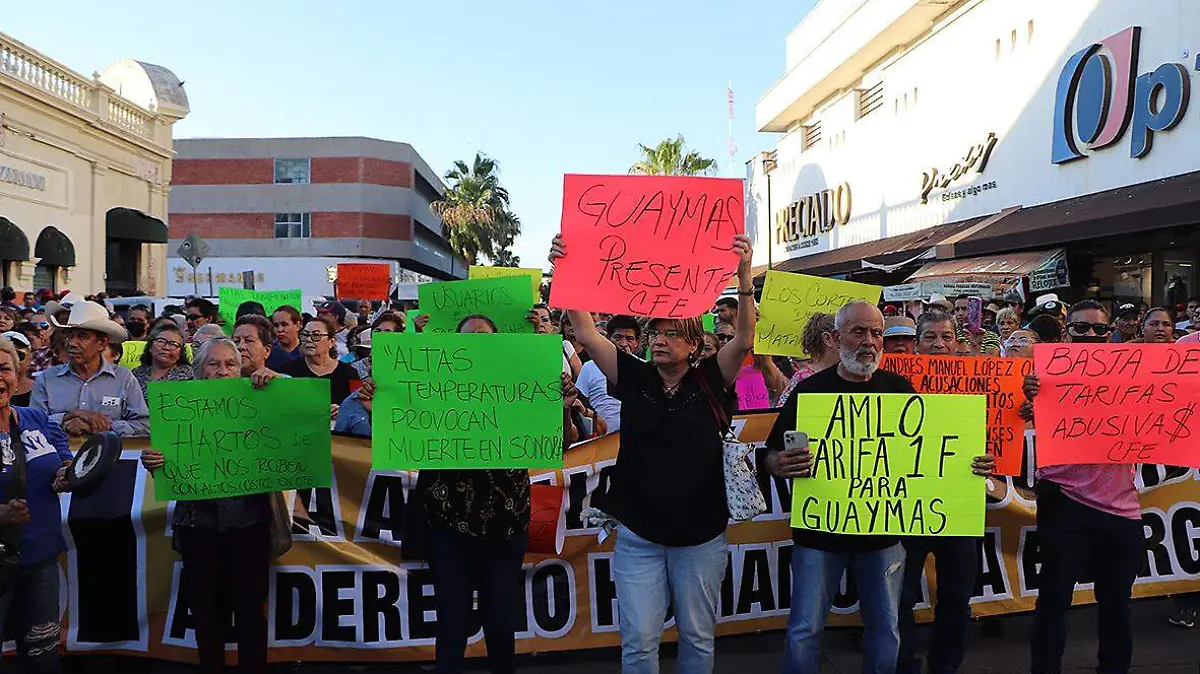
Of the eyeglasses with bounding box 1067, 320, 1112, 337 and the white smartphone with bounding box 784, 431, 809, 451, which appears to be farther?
the eyeglasses with bounding box 1067, 320, 1112, 337

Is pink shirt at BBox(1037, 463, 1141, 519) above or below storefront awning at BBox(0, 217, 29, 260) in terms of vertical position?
below

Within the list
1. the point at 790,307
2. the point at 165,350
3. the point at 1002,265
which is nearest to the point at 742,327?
the point at 790,307

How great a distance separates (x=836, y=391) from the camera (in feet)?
12.0

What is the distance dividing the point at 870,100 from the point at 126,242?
23.5 meters

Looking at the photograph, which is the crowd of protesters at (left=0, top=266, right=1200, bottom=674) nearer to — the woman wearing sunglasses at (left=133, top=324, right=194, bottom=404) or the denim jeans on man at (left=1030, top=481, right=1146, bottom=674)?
the denim jeans on man at (left=1030, top=481, right=1146, bottom=674)

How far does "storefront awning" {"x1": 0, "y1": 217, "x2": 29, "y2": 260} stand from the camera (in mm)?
19734

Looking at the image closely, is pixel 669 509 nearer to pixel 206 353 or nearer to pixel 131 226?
pixel 206 353

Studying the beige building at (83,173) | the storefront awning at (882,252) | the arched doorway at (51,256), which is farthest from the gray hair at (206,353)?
the arched doorway at (51,256)

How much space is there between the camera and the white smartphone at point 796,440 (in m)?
3.47

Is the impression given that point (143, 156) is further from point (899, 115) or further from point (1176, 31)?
point (1176, 31)

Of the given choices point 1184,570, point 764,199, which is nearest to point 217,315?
point 1184,570

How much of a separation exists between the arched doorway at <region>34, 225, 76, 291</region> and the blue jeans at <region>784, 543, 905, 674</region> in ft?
76.5

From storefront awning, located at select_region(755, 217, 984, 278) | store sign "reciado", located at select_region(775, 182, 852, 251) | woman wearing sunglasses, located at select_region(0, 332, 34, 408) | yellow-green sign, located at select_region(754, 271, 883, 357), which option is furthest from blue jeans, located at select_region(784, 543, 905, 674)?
store sign "reciado", located at select_region(775, 182, 852, 251)

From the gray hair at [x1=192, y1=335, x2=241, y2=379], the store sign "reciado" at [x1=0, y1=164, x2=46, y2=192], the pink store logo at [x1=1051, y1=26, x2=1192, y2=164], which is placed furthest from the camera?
the store sign "reciado" at [x1=0, y1=164, x2=46, y2=192]
